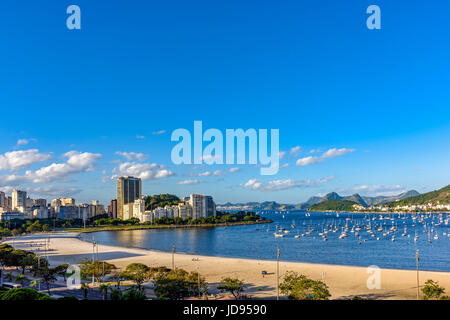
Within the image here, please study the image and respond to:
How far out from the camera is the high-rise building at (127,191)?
144125mm

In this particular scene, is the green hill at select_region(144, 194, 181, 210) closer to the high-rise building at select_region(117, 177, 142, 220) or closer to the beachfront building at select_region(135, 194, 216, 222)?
the high-rise building at select_region(117, 177, 142, 220)

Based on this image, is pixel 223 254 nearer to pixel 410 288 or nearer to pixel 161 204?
pixel 410 288

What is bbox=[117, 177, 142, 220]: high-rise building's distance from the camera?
473 ft

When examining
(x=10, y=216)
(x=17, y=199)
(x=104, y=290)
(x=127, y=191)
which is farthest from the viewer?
(x=127, y=191)

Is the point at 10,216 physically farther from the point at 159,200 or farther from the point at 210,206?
the point at 210,206

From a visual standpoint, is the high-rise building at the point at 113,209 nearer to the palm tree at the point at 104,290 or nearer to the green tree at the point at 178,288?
the palm tree at the point at 104,290

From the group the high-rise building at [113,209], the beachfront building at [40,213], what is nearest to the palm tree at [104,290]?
the beachfront building at [40,213]

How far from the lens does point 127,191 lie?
146250 millimetres

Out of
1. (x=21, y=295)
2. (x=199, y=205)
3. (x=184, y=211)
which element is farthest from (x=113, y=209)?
(x=21, y=295)

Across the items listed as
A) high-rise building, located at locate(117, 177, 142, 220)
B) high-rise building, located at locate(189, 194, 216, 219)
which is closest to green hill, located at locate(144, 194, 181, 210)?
high-rise building, located at locate(117, 177, 142, 220)

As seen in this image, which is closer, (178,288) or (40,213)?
(178,288)

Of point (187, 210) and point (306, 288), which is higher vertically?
point (306, 288)
